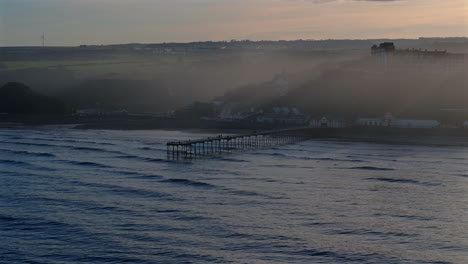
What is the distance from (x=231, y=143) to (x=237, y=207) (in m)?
20.6

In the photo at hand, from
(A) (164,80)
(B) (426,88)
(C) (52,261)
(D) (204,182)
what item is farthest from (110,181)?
(A) (164,80)

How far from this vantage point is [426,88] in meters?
62.0

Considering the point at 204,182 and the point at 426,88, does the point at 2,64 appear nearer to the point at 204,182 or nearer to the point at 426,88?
the point at 426,88

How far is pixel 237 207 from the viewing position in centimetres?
2391

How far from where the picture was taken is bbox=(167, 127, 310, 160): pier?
38.5m

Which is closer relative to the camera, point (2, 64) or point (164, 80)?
point (164, 80)

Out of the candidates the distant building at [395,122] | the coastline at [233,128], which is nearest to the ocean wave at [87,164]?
the coastline at [233,128]

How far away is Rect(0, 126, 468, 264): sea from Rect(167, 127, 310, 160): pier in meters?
1.61

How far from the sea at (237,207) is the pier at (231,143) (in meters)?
1.61

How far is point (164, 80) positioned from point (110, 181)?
237ft

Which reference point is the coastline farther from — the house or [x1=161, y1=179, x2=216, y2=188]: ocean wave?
[x1=161, y1=179, x2=216, y2=188]: ocean wave

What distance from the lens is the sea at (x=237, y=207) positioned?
752 inches

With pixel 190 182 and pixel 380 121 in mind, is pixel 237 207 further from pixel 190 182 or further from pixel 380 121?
pixel 380 121

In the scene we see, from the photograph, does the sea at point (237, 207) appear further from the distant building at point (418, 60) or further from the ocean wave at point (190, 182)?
the distant building at point (418, 60)
